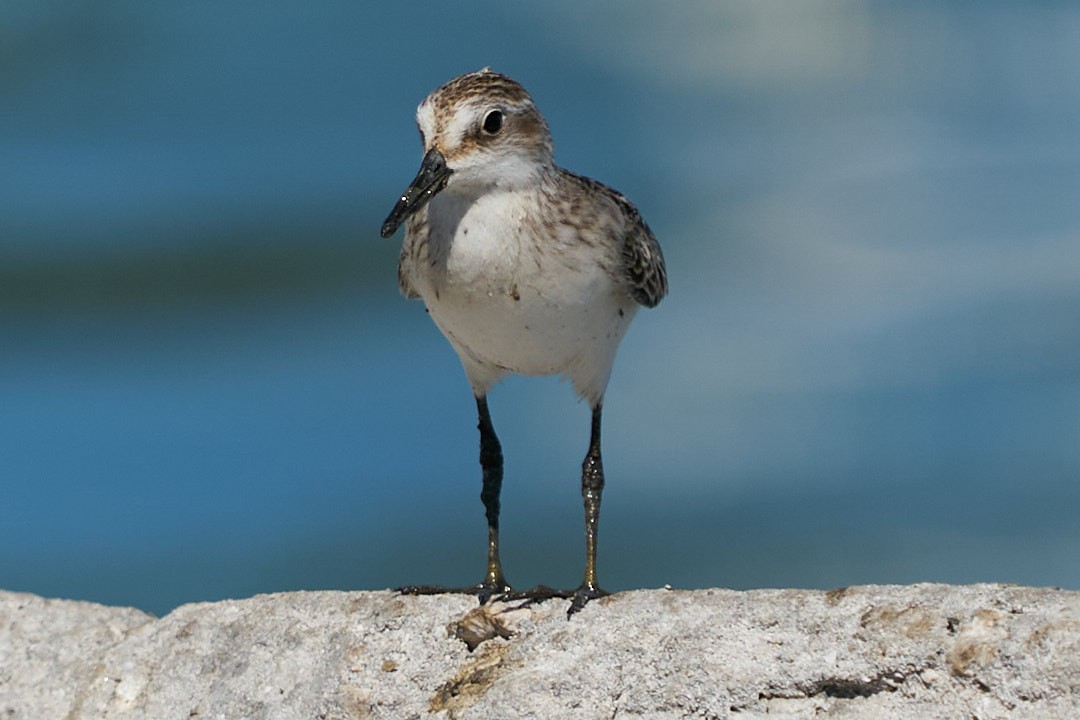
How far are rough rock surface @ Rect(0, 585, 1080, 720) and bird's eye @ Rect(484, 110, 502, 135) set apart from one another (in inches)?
72.5

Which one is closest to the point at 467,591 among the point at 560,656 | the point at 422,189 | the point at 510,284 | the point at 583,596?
the point at 583,596

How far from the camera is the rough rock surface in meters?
4.64

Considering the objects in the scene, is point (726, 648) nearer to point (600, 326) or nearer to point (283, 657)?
point (283, 657)

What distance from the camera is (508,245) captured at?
6301mm

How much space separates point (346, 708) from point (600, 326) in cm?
214

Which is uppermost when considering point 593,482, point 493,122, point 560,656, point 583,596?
point 493,122

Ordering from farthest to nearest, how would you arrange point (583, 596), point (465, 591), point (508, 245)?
1. point (508, 245)
2. point (465, 591)
3. point (583, 596)

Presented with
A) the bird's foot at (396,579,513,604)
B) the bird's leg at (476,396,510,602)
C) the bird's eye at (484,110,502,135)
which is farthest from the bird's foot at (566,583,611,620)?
the bird's eye at (484,110,502,135)

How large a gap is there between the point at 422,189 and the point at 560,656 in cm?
189

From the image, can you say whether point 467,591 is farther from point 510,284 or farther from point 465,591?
point 510,284

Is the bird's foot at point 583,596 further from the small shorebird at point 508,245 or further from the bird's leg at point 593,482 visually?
the bird's leg at point 593,482

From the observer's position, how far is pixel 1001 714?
178 inches

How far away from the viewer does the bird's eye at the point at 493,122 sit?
20.6ft

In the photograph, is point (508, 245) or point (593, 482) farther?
point (593, 482)
